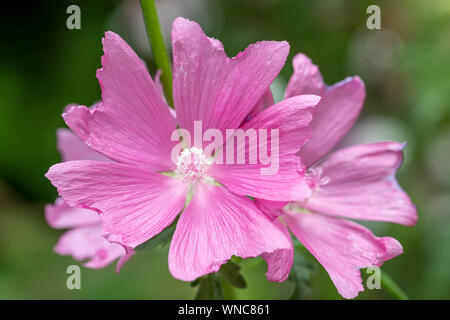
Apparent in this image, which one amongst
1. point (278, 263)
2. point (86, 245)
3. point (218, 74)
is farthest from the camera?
point (86, 245)

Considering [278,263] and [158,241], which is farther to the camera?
[158,241]

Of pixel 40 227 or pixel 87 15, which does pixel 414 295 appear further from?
pixel 87 15

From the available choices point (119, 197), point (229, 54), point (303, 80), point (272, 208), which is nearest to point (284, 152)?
point (272, 208)

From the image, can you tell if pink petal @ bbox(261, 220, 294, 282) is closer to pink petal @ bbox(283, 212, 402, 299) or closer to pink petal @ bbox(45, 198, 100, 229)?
pink petal @ bbox(283, 212, 402, 299)

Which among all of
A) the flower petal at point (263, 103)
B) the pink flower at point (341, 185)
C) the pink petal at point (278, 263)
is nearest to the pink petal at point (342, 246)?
the pink flower at point (341, 185)

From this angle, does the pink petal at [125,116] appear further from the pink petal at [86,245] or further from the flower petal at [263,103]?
the pink petal at [86,245]

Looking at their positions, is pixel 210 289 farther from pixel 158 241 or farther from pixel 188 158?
pixel 188 158

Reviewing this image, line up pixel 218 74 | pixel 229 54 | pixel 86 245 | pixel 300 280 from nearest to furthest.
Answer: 1. pixel 218 74
2. pixel 300 280
3. pixel 86 245
4. pixel 229 54

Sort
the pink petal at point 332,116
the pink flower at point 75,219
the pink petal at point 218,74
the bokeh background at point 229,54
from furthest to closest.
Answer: the bokeh background at point 229,54
the pink flower at point 75,219
the pink petal at point 332,116
the pink petal at point 218,74
